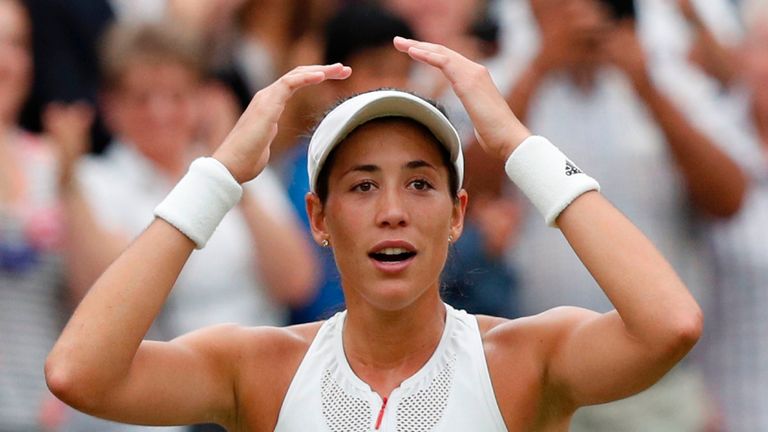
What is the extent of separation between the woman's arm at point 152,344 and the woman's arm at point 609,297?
35 centimetres

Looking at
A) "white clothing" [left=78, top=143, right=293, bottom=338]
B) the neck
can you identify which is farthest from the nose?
"white clothing" [left=78, top=143, right=293, bottom=338]

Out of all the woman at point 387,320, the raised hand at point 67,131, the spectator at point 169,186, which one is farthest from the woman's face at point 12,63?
the woman at point 387,320

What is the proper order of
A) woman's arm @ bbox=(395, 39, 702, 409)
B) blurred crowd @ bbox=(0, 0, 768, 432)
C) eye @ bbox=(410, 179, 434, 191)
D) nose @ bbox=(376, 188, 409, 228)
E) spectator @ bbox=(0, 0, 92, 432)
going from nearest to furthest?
woman's arm @ bbox=(395, 39, 702, 409), nose @ bbox=(376, 188, 409, 228), eye @ bbox=(410, 179, 434, 191), spectator @ bbox=(0, 0, 92, 432), blurred crowd @ bbox=(0, 0, 768, 432)

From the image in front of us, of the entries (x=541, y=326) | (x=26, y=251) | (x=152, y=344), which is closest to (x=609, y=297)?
(x=541, y=326)

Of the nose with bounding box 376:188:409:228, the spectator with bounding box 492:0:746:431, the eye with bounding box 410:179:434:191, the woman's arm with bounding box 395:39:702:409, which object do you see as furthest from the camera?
the spectator with bounding box 492:0:746:431

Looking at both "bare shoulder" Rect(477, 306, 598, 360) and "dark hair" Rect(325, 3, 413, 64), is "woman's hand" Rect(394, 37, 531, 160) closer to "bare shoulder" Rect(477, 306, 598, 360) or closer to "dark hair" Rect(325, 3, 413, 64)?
"bare shoulder" Rect(477, 306, 598, 360)

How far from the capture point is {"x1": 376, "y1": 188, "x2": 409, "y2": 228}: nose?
138 inches

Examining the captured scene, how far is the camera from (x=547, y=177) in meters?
3.54

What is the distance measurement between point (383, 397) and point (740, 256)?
3.60 m

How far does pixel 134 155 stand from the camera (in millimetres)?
6621

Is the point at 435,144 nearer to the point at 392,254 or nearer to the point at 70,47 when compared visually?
the point at 392,254

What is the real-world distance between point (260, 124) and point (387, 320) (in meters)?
0.57

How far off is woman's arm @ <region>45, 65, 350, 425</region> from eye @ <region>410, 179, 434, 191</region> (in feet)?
1.03

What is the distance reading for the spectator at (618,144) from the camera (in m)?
6.60
